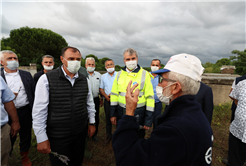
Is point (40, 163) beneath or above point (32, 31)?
beneath

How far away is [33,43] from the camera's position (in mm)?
25125

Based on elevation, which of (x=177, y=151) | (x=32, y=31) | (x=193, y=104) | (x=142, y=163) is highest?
(x=32, y=31)

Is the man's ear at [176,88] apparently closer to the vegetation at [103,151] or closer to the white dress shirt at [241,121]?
the white dress shirt at [241,121]

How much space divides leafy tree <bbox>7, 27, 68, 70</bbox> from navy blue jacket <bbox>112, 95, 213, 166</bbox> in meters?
29.4

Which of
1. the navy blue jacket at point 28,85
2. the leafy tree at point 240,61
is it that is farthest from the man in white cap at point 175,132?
the leafy tree at point 240,61

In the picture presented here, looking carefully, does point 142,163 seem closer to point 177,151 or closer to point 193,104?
point 177,151

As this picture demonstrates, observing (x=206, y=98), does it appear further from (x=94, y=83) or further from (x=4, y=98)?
(x=4, y=98)

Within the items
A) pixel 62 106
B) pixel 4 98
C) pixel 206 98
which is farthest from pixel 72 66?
pixel 206 98

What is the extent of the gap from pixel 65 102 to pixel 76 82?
1.37 ft

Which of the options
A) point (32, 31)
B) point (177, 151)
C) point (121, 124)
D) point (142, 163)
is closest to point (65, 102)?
point (121, 124)

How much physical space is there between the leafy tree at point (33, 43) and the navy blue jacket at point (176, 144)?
29.4 meters

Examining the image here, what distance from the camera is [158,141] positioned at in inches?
34.1

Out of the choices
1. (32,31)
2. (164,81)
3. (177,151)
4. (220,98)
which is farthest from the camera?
(32,31)

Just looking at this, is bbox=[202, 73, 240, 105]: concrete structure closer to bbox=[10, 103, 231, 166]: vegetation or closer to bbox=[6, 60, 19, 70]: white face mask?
bbox=[10, 103, 231, 166]: vegetation
